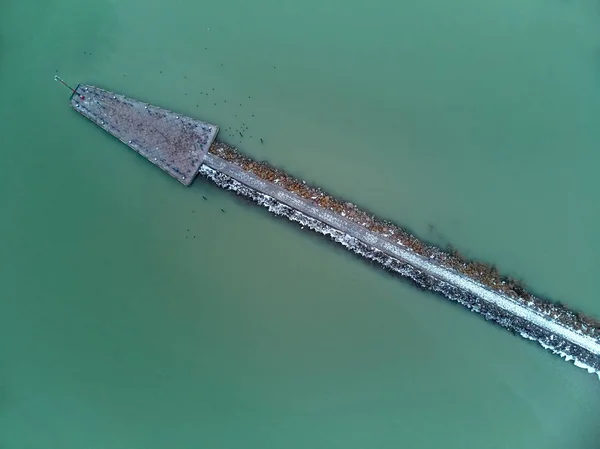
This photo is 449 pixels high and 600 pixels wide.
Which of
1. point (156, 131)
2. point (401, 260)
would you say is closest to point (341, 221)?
point (401, 260)

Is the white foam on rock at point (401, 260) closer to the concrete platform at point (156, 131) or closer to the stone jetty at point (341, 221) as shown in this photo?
the stone jetty at point (341, 221)

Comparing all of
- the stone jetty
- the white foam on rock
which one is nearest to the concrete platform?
the stone jetty

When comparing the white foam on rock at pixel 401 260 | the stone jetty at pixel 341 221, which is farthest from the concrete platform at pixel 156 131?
the white foam on rock at pixel 401 260

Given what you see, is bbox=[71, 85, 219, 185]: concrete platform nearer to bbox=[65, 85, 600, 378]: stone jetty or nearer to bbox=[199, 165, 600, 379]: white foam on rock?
bbox=[65, 85, 600, 378]: stone jetty

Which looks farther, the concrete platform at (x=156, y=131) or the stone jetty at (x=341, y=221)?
the concrete platform at (x=156, y=131)

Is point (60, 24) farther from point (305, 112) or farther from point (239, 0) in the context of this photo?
point (305, 112)

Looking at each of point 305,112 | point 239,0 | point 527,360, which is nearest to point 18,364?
point 305,112
